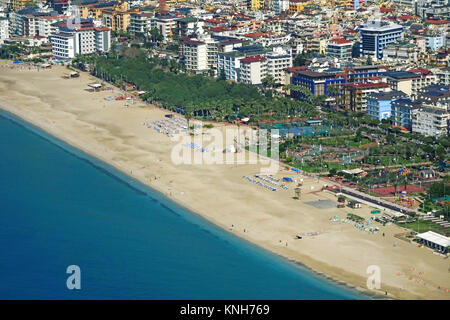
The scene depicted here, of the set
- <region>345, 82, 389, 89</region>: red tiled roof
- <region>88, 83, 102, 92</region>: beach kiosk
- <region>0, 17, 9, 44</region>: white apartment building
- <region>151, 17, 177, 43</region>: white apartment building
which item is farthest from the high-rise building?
<region>0, 17, 9, 44</region>: white apartment building

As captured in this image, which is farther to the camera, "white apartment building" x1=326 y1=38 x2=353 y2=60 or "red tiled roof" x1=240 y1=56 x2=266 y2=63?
"white apartment building" x1=326 y1=38 x2=353 y2=60

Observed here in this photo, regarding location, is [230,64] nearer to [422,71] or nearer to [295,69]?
[295,69]

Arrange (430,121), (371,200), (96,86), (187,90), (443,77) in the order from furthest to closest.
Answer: (96,86) < (187,90) < (443,77) < (430,121) < (371,200)

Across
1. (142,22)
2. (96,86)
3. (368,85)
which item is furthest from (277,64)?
(142,22)

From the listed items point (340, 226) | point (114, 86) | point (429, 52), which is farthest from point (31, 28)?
point (340, 226)

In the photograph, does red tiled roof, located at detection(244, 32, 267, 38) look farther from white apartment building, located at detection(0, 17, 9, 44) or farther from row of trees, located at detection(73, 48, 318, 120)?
white apartment building, located at detection(0, 17, 9, 44)

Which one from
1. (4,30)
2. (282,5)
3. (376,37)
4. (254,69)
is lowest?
(254,69)

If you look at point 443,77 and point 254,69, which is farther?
point 254,69
